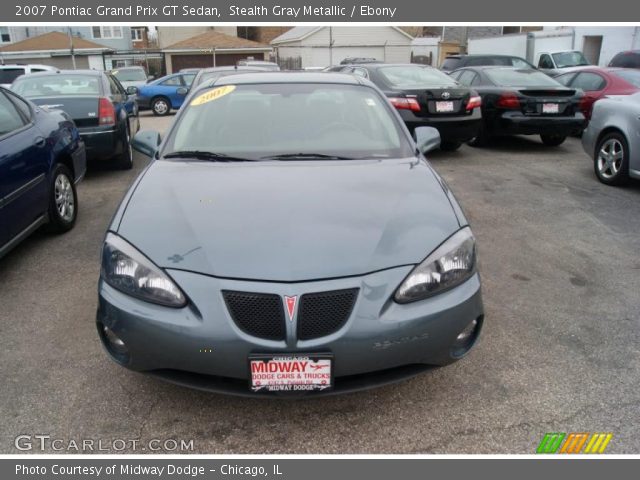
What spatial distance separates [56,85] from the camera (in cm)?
783

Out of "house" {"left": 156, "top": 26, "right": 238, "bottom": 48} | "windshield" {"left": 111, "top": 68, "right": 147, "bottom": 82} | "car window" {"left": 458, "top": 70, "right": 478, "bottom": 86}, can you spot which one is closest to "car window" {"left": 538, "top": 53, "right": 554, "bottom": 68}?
"car window" {"left": 458, "top": 70, "right": 478, "bottom": 86}

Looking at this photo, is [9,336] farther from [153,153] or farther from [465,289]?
[465,289]

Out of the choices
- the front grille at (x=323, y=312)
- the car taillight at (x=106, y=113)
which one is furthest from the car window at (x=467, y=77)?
the front grille at (x=323, y=312)

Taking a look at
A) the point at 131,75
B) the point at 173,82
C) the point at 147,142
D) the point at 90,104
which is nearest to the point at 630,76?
the point at 90,104

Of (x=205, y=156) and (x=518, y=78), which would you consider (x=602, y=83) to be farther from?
(x=205, y=156)

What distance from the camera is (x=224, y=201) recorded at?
2727 millimetres

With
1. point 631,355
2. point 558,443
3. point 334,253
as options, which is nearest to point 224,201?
point 334,253

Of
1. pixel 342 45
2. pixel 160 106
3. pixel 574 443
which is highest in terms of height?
pixel 342 45

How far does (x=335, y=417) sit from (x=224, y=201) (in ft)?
3.90

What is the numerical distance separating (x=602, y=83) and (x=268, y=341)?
996 cm

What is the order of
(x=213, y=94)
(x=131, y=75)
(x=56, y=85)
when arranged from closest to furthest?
1. (x=213, y=94)
2. (x=56, y=85)
3. (x=131, y=75)

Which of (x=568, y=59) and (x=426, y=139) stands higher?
(x=568, y=59)

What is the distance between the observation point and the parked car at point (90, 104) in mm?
7039

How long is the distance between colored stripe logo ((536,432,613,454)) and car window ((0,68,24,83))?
53.4 ft
